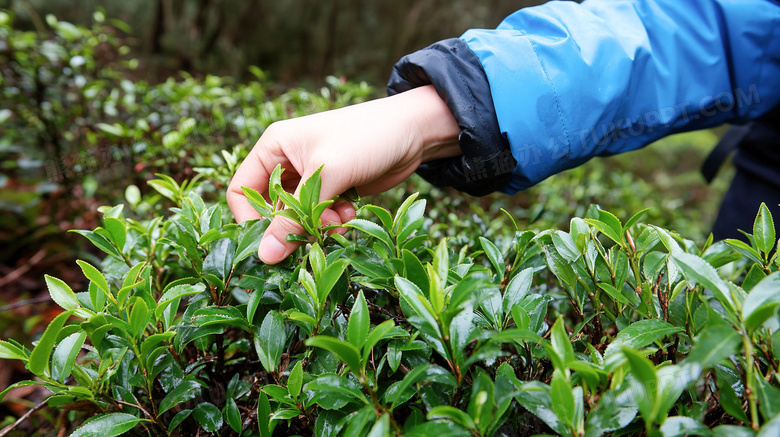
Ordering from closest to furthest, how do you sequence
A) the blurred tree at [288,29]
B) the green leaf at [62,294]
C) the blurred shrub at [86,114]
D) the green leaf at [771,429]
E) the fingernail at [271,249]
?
the green leaf at [771,429] < the green leaf at [62,294] < the fingernail at [271,249] < the blurred shrub at [86,114] < the blurred tree at [288,29]

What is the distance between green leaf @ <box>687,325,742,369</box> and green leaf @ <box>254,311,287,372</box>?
639mm

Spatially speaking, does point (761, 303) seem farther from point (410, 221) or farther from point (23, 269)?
point (23, 269)

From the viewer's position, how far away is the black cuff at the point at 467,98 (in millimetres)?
1250

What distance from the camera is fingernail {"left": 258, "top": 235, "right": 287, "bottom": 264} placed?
0.90 meters

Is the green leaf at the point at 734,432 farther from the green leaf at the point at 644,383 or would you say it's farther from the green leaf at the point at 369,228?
the green leaf at the point at 369,228

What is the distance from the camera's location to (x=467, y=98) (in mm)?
1254

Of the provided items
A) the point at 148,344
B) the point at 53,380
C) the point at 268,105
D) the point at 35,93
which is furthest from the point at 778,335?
the point at 35,93

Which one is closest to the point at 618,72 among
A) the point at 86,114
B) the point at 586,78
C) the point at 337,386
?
the point at 586,78

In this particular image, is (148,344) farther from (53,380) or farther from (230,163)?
(230,163)

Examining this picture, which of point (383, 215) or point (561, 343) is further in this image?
point (383, 215)

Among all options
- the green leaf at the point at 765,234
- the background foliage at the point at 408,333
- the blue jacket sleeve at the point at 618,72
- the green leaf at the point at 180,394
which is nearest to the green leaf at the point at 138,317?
the background foliage at the point at 408,333

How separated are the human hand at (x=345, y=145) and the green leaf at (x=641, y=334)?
0.64 meters

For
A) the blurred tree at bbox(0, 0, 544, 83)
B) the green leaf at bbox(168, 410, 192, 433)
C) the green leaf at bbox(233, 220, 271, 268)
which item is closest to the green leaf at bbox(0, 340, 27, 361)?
the green leaf at bbox(168, 410, 192, 433)

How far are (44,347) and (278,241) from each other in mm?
424
